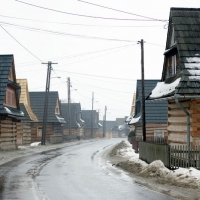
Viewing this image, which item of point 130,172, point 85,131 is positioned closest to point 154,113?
point 130,172

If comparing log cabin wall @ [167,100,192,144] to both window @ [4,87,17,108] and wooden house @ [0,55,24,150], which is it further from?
window @ [4,87,17,108]

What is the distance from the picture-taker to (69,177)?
15.0m

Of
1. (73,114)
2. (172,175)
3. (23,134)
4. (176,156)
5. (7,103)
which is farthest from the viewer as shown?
(73,114)

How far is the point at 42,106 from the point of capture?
5569 centimetres

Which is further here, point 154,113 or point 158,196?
point 154,113

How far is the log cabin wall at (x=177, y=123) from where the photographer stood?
17.0m

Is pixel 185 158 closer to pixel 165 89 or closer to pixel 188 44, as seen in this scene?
pixel 165 89

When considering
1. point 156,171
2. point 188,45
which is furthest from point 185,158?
point 188,45

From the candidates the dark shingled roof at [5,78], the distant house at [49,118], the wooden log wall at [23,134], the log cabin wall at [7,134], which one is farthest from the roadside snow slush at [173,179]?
the distant house at [49,118]

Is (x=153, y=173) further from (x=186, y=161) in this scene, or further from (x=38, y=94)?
(x=38, y=94)

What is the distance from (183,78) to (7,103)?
68.5ft

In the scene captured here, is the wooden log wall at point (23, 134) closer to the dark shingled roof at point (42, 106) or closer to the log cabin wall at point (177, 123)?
the dark shingled roof at point (42, 106)

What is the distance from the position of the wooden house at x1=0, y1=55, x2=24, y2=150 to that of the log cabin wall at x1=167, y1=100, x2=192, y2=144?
633 inches

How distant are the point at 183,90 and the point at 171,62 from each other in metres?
4.62
